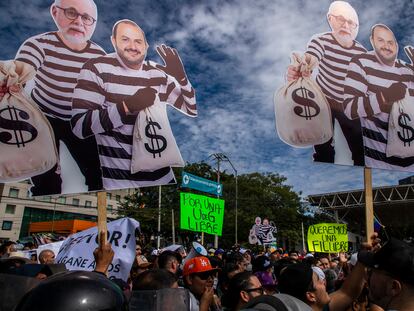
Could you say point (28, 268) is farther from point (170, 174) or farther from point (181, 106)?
point (181, 106)

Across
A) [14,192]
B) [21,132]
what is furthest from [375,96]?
[14,192]

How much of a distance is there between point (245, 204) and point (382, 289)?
127 ft

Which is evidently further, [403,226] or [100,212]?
[403,226]

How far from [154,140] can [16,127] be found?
1.58 meters

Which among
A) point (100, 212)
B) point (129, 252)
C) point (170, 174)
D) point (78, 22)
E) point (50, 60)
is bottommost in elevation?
point (129, 252)

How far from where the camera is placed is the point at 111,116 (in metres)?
4.79

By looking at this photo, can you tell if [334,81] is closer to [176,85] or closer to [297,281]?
[176,85]

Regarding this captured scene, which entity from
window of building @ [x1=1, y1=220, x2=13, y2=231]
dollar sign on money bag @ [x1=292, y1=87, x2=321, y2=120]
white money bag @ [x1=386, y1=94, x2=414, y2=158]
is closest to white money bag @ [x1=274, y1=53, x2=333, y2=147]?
dollar sign on money bag @ [x1=292, y1=87, x2=321, y2=120]

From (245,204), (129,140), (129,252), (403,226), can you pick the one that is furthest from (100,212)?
(403,226)

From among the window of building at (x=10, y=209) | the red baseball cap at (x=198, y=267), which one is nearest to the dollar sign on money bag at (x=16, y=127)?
the red baseball cap at (x=198, y=267)

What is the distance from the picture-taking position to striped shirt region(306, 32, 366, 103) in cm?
653

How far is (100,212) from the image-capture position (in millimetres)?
4406

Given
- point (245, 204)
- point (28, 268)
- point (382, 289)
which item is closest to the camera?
point (382, 289)

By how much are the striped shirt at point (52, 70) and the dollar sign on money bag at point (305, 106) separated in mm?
3389
